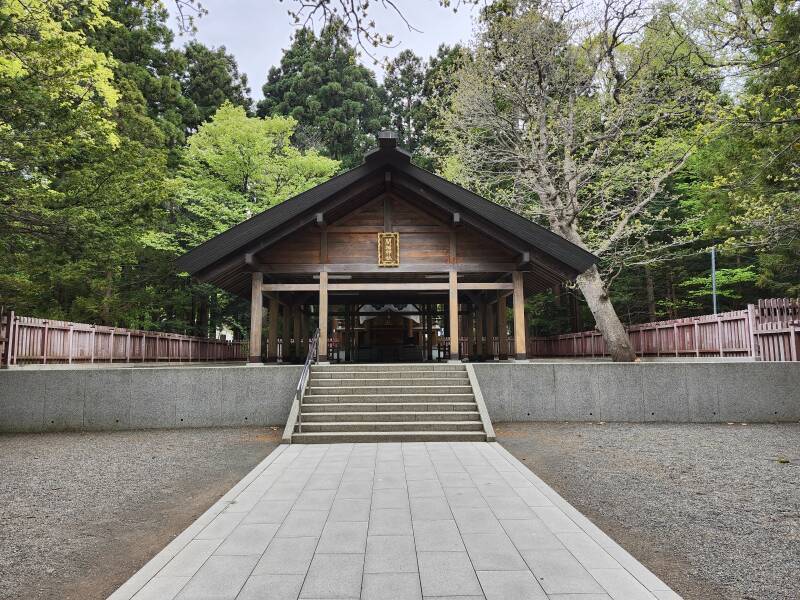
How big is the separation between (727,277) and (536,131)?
11.7 meters

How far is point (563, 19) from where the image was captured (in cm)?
1448

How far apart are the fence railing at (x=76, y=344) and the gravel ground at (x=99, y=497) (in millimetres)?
2298

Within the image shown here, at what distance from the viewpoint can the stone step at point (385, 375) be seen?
35.9ft

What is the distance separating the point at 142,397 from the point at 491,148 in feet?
41.8

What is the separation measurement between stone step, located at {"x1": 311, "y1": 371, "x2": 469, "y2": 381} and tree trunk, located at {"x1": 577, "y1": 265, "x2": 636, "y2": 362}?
6.15 m

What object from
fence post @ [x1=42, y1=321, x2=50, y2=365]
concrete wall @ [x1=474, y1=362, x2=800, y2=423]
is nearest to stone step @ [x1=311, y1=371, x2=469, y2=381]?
concrete wall @ [x1=474, y1=362, x2=800, y2=423]

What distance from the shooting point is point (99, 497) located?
554 centimetres

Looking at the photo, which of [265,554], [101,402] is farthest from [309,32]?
[101,402]

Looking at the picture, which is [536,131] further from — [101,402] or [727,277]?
[101,402]

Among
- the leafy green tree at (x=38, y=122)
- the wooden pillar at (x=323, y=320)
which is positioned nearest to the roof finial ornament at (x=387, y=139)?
the wooden pillar at (x=323, y=320)

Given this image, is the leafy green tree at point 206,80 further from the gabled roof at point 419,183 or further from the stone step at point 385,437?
the stone step at point 385,437

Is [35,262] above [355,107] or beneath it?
beneath

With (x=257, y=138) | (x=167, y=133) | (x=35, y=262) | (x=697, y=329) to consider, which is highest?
(x=167, y=133)

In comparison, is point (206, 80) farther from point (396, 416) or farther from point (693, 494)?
point (693, 494)
